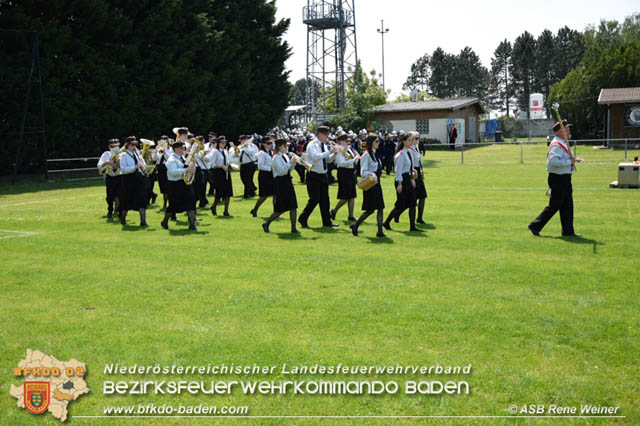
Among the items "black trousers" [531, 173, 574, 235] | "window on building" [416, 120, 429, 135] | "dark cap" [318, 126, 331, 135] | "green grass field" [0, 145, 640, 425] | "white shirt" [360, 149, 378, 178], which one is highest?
"window on building" [416, 120, 429, 135]

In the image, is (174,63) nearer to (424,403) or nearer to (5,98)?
(5,98)

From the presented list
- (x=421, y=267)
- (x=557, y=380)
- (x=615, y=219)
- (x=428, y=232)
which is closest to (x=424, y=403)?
(x=557, y=380)

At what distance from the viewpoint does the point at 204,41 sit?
115 ft

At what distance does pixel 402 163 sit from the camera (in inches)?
439

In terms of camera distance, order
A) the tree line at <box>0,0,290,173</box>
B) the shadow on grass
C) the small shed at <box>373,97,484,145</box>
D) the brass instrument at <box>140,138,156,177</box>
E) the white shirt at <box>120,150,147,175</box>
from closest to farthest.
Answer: the shadow on grass → the white shirt at <box>120,150,147,175</box> → the brass instrument at <box>140,138,156,177</box> → the tree line at <box>0,0,290,173</box> → the small shed at <box>373,97,484,145</box>

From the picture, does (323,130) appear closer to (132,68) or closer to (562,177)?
(562,177)

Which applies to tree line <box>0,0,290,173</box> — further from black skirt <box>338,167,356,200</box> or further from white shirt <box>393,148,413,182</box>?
white shirt <box>393,148,413,182</box>

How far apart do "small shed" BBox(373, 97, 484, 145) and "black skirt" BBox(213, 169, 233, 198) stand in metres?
38.5

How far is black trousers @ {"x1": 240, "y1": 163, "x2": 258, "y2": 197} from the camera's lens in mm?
18500

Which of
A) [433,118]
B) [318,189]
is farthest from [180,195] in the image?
[433,118]

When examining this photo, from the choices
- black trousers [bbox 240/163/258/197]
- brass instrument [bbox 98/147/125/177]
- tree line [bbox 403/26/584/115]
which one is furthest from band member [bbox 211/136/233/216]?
tree line [bbox 403/26/584/115]

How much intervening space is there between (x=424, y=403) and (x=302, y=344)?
1.48 metres

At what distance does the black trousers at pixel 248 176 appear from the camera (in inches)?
728

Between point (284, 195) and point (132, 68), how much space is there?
22.7 m
